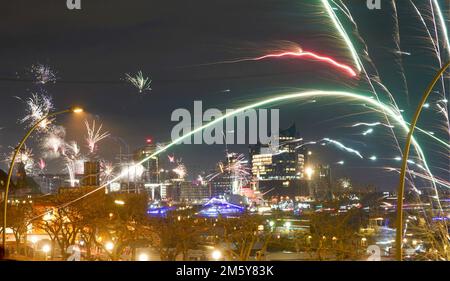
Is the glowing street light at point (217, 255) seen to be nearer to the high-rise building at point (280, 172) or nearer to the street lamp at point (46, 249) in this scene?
the street lamp at point (46, 249)

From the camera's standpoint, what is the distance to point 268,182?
6644 inches

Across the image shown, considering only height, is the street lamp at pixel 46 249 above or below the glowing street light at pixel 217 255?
below

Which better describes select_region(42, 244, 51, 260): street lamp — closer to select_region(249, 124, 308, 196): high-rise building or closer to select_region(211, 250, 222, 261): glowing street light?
select_region(211, 250, 222, 261): glowing street light

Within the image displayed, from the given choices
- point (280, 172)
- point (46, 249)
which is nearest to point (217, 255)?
point (46, 249)

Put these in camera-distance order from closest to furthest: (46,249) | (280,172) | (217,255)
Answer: (217,255) → (46,249) → (280,172)

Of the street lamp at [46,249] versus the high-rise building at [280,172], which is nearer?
the street lamp at [46,249]

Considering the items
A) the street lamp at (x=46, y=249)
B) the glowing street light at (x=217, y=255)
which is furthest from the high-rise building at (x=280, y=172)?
the glowing street light at (x=217, y=255)

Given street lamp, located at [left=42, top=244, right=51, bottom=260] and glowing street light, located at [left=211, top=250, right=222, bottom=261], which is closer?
glowing street light, located at [left=211, top=250, right=222, bottom=261]

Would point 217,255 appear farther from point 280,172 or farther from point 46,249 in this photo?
point 280,172

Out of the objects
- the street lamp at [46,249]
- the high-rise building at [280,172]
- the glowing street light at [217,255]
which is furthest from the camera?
the high-rise building at [280,172]

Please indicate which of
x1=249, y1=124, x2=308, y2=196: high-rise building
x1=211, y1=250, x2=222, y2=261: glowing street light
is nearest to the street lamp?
x1=211, y1=250, x2=222, y2=261: glowing street light

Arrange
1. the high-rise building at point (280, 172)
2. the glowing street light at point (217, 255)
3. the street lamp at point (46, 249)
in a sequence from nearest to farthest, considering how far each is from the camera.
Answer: the glowing street light at point (217, 255) < the street lamp at point (46, 249) < the high-rise building at point (280, 172)
